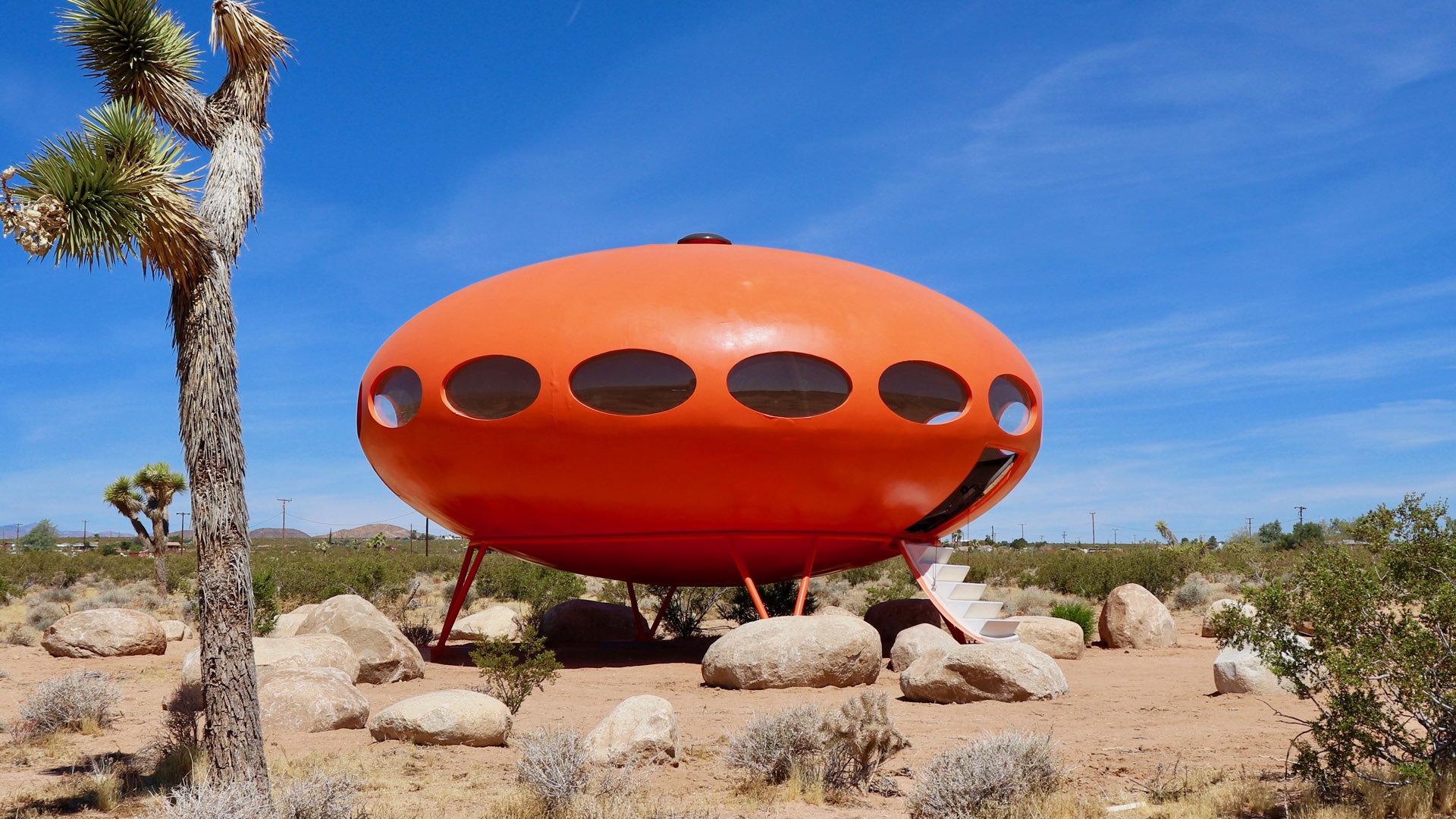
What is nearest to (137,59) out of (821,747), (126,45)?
(126,45)

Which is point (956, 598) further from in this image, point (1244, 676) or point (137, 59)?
point (137, 59)

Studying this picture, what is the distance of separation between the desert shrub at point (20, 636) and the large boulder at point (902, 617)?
16689 mm

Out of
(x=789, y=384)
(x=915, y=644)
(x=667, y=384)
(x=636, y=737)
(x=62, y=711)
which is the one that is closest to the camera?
(x=636, y=737)

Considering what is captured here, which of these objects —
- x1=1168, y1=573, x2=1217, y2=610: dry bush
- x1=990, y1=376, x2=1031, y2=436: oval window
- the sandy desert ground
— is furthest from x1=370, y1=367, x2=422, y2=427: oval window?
x1=1168, y1=573, x2=1217, y2=610: dry bush

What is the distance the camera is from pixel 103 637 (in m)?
18.2

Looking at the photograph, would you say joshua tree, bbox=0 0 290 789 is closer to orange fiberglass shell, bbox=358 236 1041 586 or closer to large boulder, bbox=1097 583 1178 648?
orange fiberglass shell, bbox=358 236 1041 586

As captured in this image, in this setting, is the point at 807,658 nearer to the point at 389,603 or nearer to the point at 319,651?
the point at 319,651

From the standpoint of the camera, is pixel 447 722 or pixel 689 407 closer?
pixel 447 722

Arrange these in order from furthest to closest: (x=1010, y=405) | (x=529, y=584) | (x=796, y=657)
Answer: (x=529, y=584)
(x=1010, y=405)
(x=796, y=657)

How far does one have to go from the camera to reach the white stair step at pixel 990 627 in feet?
57.0

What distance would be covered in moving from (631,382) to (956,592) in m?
7.00

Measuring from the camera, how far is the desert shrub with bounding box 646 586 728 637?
23375mm

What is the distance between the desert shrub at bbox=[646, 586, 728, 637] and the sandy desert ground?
5694mm

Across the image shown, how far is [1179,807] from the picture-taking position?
7801 mm
